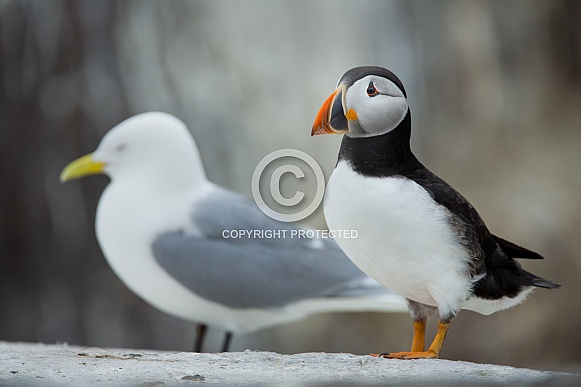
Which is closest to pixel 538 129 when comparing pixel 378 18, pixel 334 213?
pixel 378 18

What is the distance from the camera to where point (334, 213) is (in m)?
1.22

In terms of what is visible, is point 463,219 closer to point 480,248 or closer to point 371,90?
point 480,248

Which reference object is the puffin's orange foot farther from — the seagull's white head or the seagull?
the seagull's white head

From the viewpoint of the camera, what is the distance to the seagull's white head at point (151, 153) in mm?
2025

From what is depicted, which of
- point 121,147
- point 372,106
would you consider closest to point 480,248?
point 372,106

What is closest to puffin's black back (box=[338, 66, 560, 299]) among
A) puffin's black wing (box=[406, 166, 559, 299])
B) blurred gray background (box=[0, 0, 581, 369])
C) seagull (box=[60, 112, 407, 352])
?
puffin's black wing (box=[406, 166, 559, 299])

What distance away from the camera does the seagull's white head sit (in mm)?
2025

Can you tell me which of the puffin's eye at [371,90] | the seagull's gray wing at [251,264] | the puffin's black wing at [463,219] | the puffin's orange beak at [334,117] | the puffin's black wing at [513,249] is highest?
the puffin's eye at [371,90]

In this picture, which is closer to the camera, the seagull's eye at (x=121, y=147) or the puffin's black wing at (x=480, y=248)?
the puffin's black wing at (x=480, y=248)

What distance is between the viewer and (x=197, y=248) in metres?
2.03

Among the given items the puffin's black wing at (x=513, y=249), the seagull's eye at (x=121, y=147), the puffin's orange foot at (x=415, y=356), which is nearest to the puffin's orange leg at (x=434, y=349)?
the puffin's orange foot at (x=415, y=356)

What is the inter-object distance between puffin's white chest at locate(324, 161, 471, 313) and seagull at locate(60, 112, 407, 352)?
78 cm

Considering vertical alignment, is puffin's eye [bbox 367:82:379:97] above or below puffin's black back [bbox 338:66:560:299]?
above

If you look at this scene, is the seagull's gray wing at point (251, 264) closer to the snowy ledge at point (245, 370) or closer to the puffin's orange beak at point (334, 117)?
the snowy ledge at point (245, 370)
